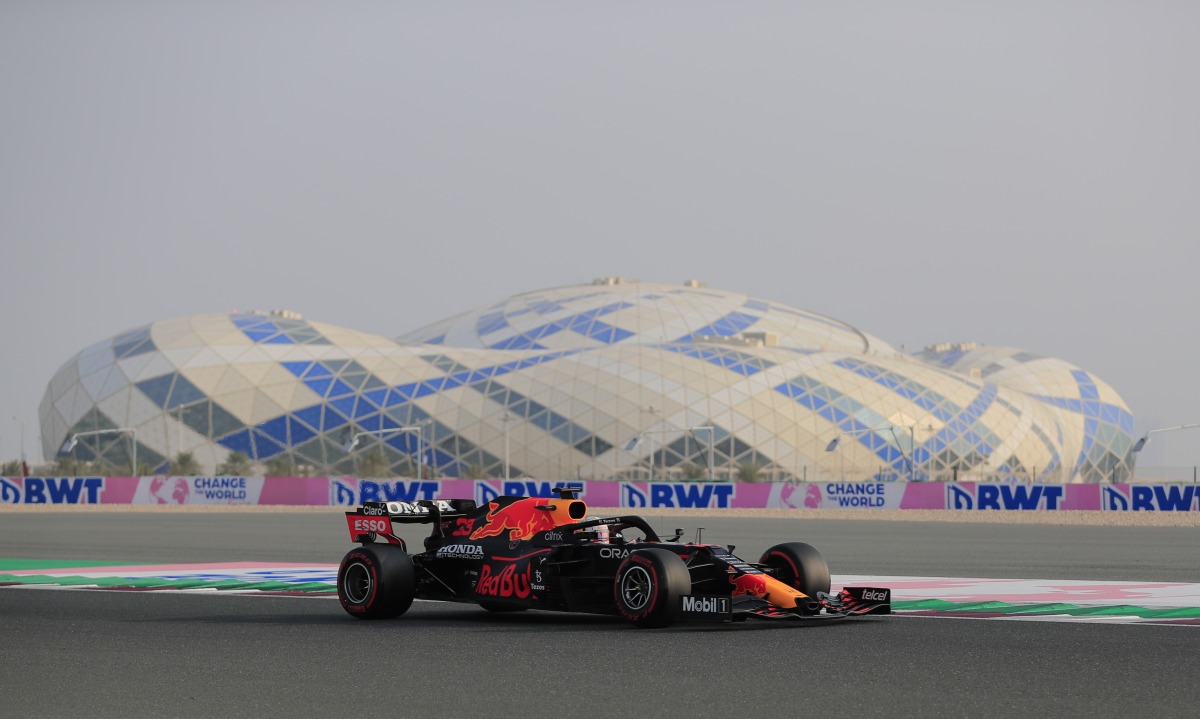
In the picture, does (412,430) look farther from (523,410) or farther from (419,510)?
(419,510)

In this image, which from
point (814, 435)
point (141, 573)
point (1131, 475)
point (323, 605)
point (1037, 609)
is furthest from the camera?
point (1131, 475)

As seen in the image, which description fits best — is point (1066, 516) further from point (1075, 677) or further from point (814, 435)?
point (814, 435)

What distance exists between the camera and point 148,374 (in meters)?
109

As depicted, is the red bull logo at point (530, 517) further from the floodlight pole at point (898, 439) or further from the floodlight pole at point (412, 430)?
the floodlight pole at point (898, 439)

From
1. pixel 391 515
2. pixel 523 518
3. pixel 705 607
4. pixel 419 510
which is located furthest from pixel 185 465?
pixel 705 607

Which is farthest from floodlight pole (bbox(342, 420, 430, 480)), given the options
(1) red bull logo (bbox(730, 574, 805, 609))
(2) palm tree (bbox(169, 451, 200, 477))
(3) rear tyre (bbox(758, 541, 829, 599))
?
(1) red bull logo (bbox(730, 574, 805, 609))

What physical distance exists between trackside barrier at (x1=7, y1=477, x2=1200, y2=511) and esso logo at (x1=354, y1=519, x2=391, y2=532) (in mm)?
41886

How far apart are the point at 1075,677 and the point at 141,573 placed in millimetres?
17007

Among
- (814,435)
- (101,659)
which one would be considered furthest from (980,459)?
(101,659)

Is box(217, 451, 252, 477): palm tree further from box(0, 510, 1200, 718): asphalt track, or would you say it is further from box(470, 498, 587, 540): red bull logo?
box(470, 498, 587, 540): red bull logo

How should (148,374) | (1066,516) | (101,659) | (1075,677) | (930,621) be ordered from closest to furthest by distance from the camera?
(1075,677), (101,659), (930,621), (1066,516), (148,374)

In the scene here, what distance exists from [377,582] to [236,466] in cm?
8473

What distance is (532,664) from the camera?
39.9 feet

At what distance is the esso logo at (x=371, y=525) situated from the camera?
1658cm
